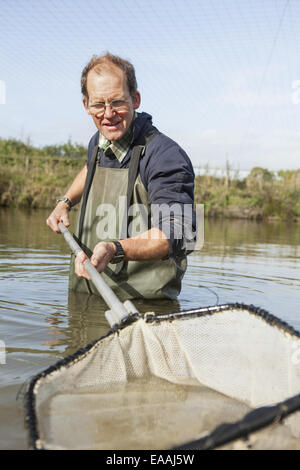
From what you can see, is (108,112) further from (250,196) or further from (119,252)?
(250,196)

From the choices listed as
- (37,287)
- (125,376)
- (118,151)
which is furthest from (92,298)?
(125,376)

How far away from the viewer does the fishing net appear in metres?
1.42

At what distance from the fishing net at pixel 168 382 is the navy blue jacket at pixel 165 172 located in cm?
79

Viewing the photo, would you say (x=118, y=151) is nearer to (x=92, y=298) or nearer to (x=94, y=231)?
(x=94, y=231)

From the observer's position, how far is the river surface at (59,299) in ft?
6.74

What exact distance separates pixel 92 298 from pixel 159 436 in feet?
6.58

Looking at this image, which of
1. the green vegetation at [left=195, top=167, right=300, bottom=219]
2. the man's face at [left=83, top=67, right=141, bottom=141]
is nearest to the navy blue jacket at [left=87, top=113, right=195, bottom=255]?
the man's face at [left=83, top=67, right=141, bottom=141]

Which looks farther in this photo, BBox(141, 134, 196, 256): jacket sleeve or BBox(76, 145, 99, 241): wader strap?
BBox(76, 145, 99, 241): wader strap

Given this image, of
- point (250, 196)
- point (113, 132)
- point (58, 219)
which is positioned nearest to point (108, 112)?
point (113, 132)

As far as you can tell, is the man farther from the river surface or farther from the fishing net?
the fishing net

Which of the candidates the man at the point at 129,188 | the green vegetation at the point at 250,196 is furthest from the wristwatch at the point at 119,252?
the green vegetation at the point at 250,196

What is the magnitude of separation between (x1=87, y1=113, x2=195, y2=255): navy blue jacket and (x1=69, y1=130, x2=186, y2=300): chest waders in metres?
0.06

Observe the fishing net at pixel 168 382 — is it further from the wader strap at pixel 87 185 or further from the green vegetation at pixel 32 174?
the green vegetation at pixel 32 174

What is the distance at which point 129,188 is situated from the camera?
3102 mm
